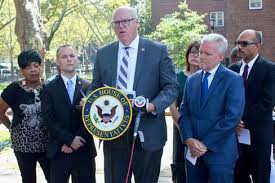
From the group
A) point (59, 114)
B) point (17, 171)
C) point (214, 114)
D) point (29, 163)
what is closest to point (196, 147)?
point (214, 114)

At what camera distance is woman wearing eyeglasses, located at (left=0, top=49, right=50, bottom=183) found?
4699 mm

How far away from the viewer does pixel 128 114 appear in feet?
12.5

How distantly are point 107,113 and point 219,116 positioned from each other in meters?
1.04

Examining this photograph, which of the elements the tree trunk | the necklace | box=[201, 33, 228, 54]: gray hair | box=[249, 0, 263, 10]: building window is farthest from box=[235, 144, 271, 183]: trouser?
box=[249, 0, 263, 10]: building window

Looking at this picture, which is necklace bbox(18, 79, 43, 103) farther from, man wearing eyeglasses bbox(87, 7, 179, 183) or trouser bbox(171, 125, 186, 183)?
trouser bbox(171, 125, 186, 183)

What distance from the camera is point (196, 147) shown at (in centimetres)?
401

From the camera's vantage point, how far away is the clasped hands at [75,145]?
14.4 ft

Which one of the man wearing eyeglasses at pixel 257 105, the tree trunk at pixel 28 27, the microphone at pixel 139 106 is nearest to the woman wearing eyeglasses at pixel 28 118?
the microphone at pixel 139 106

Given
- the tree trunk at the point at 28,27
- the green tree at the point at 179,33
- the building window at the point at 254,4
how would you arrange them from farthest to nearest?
1. the building window at the point at 254,4
2. the green tree at the point at 179,33
3. the tree trunk at the point at 28,27

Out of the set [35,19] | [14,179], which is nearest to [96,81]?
[14,179]

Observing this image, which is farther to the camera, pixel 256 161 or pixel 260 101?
pixel 256 161

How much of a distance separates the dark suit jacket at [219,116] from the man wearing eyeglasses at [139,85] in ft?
A: 0.94

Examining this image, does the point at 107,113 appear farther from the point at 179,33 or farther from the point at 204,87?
Answer: the point at 179,33

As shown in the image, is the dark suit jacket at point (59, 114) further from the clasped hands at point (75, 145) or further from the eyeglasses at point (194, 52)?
the eyeglasses at point (194, 52)
